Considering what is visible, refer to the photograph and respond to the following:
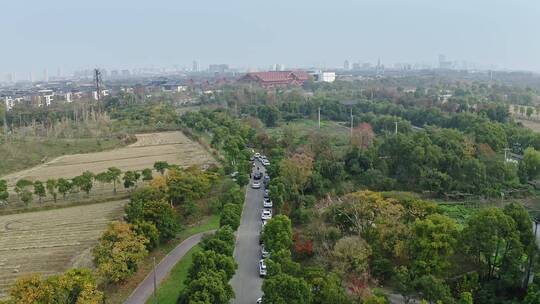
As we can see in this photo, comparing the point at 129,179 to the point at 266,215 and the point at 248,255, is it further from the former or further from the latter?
the point at 248,255

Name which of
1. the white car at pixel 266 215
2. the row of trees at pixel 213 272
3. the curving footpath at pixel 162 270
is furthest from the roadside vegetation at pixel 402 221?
the curving footpath at pixel 162 270

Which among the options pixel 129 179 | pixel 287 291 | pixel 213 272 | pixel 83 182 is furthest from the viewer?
pixel 129 179

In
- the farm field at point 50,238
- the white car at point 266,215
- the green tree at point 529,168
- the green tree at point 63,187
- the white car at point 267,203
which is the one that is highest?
the green tree at point 529,168

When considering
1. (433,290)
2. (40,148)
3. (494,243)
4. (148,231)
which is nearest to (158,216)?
(148,231)

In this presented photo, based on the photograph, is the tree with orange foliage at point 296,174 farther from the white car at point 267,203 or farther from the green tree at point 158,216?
the green tree at point 158,216

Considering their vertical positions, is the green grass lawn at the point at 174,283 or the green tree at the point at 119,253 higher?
the green tree at the point at 119,253

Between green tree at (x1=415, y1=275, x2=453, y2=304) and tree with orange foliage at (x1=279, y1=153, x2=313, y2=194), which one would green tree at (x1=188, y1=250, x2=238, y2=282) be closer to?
green tree at (x1=415, y1=275, x2=453, y2=304)

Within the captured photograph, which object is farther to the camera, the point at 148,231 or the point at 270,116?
the point at 270,116
